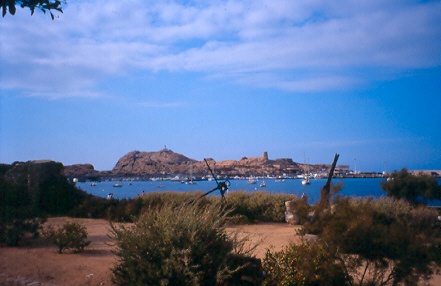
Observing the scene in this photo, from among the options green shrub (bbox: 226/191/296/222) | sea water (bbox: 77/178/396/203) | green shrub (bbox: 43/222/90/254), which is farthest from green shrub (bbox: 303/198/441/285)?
green shrub (bbox: 226/191/296/222)

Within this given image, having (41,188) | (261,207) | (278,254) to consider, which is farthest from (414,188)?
(278,254)

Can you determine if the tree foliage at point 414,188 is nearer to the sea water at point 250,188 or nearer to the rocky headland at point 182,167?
the sea water at point 250,188

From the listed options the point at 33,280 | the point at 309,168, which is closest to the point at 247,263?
the point at 33,280

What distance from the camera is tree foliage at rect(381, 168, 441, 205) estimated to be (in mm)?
27812

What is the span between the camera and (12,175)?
82.0 feet

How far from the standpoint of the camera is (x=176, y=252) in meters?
8.09

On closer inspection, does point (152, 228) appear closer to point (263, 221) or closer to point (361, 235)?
point (361, 235)

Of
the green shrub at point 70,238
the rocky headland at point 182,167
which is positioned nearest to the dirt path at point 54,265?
the green shrub at point 70,238

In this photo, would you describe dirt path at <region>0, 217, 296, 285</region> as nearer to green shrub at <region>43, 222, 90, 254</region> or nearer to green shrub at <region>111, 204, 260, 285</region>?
green shrub at <region>43, 222, 90, 254</region>

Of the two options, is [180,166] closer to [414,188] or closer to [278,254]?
[414,188]

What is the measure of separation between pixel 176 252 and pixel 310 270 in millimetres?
2380

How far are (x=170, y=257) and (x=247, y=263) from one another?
53.2 inches

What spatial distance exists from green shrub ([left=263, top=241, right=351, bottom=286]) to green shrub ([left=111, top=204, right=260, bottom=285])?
2.29 feet

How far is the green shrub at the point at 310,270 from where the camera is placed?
28.3 ft
